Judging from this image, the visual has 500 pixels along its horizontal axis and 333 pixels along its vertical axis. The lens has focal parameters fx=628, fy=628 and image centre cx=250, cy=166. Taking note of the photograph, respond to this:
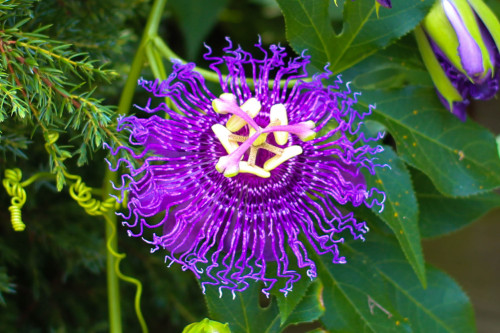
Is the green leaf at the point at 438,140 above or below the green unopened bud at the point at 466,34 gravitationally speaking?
below

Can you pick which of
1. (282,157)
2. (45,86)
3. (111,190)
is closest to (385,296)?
(282,157)

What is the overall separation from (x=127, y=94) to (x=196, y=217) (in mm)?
225

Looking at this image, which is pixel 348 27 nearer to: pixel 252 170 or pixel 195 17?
pixel 252 170

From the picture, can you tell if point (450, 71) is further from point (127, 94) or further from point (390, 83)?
point (127, 94)

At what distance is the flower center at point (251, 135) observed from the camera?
0.71 m

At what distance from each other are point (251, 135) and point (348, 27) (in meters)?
0.23

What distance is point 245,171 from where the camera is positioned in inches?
28.8

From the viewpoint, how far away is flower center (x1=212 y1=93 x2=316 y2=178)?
712mm

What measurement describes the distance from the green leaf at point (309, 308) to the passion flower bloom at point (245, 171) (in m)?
0.04

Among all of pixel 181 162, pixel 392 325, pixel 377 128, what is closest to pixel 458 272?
pixel 377 128

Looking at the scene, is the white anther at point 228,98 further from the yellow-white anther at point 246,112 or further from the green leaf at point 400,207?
the green leaf at point 400,207

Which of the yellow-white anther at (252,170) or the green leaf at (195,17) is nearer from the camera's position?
the yellow-white anther at (252,170)

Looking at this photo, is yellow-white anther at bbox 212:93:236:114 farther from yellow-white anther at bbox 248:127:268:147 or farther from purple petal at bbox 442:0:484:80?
purple petal at bbox 442:0:484:80

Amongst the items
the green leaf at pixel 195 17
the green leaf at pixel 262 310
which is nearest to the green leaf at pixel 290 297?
the green leaf at pixel 262 310
